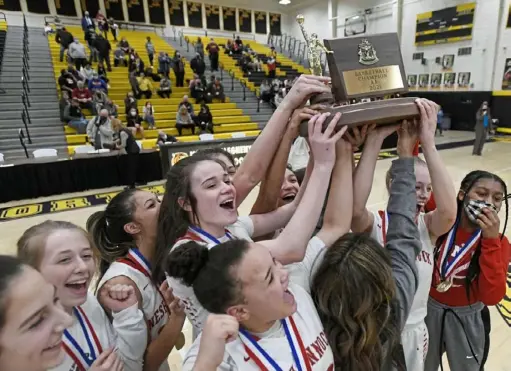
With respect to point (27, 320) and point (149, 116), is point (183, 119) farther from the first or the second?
point (27, 320)

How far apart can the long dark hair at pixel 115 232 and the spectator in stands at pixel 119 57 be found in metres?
13.2

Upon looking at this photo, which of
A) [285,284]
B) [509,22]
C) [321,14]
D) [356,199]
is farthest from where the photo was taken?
[321,14]

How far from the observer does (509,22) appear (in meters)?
12.7

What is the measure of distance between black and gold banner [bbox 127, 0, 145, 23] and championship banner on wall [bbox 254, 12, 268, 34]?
7.11 meters

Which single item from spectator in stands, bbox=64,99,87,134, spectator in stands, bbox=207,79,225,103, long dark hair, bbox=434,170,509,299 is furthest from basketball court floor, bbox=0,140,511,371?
spectator in stands, bbox=207,79,225,103

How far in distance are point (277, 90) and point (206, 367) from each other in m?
13.7

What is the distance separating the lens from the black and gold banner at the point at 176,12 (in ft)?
61.7

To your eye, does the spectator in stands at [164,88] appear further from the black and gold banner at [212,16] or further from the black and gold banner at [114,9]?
the black and gold banner at [212,16]

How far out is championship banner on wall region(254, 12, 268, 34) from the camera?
852 inches

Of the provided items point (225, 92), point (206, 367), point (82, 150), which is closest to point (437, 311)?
point (206, 367)

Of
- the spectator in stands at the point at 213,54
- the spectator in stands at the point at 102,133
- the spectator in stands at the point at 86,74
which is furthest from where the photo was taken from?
the spectator in stands at the point at 213,54

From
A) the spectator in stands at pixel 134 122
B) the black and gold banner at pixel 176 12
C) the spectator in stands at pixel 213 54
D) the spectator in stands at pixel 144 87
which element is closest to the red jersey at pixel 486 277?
the spectator in stands at pixel 134 122

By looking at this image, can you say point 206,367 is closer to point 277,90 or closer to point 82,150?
point 82,150

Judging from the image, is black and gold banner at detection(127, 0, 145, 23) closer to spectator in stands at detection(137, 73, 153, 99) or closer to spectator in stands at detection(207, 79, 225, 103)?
spectator in stands at detection(137, 73, 153, 99)
